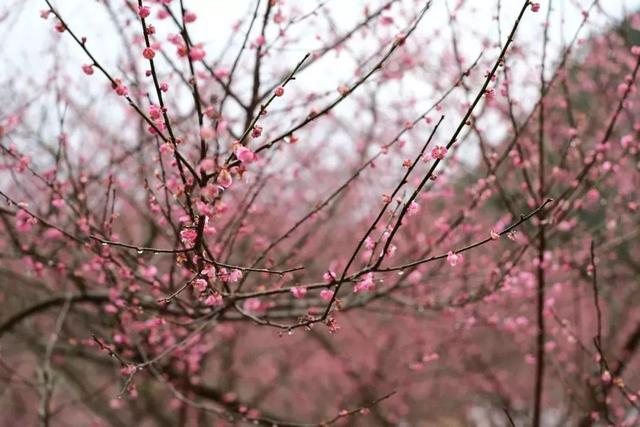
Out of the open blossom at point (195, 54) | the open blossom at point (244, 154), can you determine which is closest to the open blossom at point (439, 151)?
the open blossom at point (244, 154)

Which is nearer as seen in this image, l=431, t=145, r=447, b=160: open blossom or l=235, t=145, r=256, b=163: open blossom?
l=235, t=145, r=256, b=163: open blossom

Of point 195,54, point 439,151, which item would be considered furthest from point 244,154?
point 439,151

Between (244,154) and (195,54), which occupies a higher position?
(195,54)

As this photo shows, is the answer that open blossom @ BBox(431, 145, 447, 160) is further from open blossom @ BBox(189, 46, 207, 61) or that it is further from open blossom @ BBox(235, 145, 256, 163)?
open blossom @ BBox(189, 46, 207, 61)

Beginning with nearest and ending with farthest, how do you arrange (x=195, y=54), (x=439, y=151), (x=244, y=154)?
1. (x=244, y=154)
2. (x=195, y=54)
3. (x=439, y=151)

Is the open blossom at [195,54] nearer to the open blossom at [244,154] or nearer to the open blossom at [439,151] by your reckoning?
the open blossom at [244,154]

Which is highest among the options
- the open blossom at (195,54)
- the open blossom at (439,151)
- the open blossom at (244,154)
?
the open blossom at (195,54)

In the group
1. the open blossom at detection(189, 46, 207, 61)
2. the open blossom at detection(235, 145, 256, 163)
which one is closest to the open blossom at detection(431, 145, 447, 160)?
the open blossom at detection(235, 145, 256, 163)

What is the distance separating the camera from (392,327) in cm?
1232

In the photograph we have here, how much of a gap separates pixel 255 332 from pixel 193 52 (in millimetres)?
13379

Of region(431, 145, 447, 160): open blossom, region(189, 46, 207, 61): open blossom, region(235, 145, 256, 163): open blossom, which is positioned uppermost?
region(189, 46, 207, 61): open blossom

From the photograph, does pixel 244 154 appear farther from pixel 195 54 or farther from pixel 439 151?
pixel 439 151

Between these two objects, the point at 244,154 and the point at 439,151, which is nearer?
the point at 244,154

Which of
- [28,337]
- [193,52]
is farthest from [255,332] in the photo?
[193,52]
